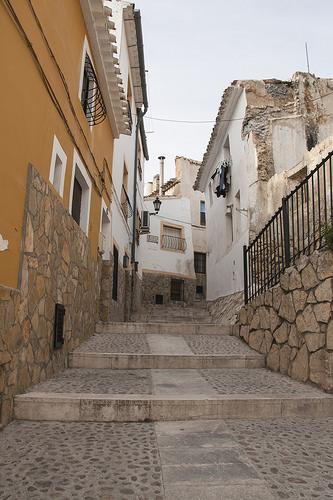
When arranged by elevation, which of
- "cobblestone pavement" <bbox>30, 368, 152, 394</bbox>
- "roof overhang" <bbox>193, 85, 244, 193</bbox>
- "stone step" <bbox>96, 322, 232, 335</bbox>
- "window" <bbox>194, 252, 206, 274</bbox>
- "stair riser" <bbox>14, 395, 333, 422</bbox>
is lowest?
"stair riser" <bbox>14, 395, 333, 422</bbox>

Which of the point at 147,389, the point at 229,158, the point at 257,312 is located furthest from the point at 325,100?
the point at 147,389

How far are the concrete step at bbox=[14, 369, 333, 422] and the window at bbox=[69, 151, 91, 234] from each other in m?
2.83

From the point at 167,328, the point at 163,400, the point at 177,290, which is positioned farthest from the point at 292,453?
the point at 177,290

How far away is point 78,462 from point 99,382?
1.68 m

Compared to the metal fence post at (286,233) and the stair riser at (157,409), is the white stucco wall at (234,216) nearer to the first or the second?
the metal fence post at (286,233)

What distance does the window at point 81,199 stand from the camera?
5887 mm

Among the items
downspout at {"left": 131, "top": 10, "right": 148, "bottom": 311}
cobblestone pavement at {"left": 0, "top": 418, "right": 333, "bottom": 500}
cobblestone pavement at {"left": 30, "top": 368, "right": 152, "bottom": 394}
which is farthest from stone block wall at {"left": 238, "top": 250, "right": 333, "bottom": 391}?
downspout at {"left": 131, "top": 10, "right": 148, "bottom": 311}

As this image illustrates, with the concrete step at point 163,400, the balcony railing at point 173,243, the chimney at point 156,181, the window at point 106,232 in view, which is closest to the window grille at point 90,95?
the window at point 106,232

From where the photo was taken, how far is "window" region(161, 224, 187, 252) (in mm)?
22170

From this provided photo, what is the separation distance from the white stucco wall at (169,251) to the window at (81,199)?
46.1ft

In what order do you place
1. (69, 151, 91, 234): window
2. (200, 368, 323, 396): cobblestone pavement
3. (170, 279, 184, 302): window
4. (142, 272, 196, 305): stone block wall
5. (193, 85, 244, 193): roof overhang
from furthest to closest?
(170, 279, 184, 302): window < (142, 272, 196, 305): stone block wall < (193, 85, 244, 193): roof overhang < (69, 151, 91, 234): window < (200, 368, 323, 396): cobblestone pavement

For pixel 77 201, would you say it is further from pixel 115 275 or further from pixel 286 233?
pixel 115 275

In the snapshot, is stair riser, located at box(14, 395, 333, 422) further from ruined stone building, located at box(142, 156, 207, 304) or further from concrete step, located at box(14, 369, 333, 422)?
ruined stone building, located at box(142, 156, 207, 304)

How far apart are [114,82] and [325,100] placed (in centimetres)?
799
